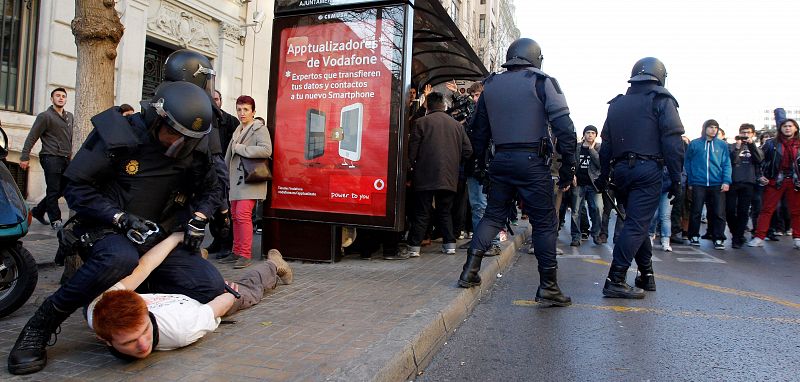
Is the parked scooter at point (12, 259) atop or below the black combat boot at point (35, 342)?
atop

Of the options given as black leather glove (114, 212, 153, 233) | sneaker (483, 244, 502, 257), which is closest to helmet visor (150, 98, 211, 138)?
black leather glove (114, 212, 153, 233)

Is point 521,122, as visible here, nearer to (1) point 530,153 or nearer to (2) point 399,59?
(1) point 530,153

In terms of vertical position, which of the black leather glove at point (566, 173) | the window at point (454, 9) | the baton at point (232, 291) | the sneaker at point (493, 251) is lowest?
the baton at point (232, 291)

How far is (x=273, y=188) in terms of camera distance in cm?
613

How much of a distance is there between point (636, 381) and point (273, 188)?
13.6ft

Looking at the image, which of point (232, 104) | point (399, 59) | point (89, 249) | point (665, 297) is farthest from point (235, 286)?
point (232, 104)

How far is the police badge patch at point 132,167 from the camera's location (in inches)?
121

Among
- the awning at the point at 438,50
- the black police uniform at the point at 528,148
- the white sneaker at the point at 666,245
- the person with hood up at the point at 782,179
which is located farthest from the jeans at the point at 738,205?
the black police uniform at the point at 528,148

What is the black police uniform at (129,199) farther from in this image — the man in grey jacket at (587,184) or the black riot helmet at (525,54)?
the man in grey jacket at (587,184)

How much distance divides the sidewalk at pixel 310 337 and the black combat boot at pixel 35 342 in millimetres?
48

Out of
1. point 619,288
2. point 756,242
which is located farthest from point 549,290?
point 756,242

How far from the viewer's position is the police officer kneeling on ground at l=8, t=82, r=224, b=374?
2818 mm

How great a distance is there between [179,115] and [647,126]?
3992 mm

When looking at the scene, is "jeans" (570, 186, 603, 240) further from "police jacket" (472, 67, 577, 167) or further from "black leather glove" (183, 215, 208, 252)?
"black leather glove" (183, 215, 208, 252)
